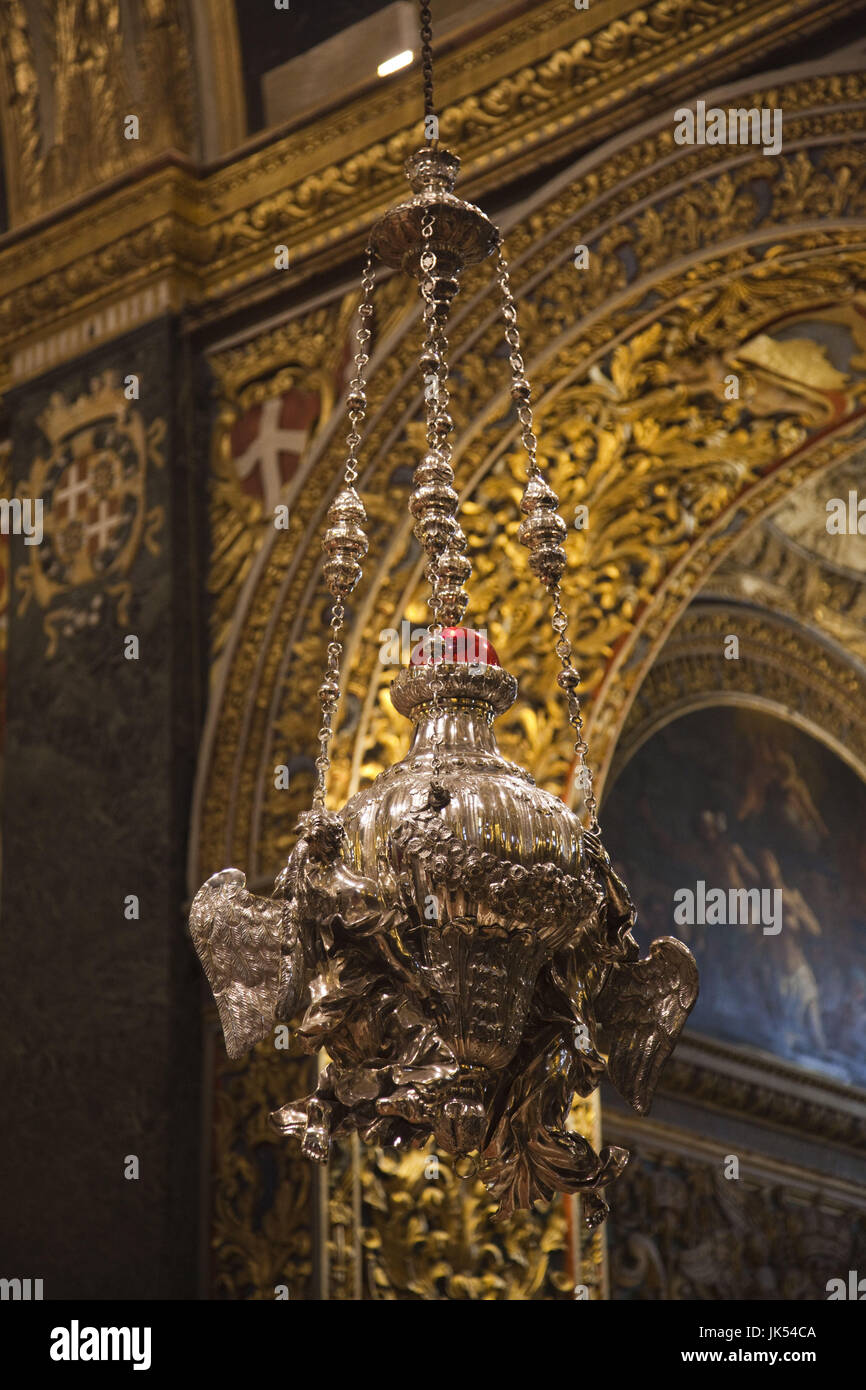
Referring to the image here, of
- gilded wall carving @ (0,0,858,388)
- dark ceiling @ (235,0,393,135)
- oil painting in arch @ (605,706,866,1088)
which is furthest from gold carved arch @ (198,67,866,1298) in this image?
oil painting in arch @ (605,706,866,1088)

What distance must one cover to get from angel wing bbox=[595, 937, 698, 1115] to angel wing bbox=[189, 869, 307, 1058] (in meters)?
0.47

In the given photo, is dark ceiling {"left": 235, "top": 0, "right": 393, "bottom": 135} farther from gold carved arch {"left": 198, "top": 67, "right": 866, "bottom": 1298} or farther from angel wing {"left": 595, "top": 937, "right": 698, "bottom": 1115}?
angel wing {"left": 595, "top": 937, "right": 698, "bottom": 1115}

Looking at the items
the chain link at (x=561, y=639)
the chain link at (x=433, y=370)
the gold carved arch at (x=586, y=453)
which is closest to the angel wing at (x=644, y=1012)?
the chain link at (x=561, y=639)

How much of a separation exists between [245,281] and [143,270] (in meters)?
0.35

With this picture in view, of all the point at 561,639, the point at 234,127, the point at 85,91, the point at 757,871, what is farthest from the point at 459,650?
the point at 757,871

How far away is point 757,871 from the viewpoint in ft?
28.6

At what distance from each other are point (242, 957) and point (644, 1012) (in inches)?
22.7

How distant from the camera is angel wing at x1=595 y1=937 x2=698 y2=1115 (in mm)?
2832

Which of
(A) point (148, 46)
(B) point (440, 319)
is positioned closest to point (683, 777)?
(A) point (148, 46)

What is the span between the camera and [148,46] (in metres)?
6.42

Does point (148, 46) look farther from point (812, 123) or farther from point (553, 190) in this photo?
point (812, 123)

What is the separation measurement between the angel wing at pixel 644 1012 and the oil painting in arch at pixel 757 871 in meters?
4.93

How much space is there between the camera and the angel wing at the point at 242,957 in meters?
2.72

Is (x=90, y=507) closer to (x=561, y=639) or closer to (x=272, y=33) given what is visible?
(x=272, y=33)
